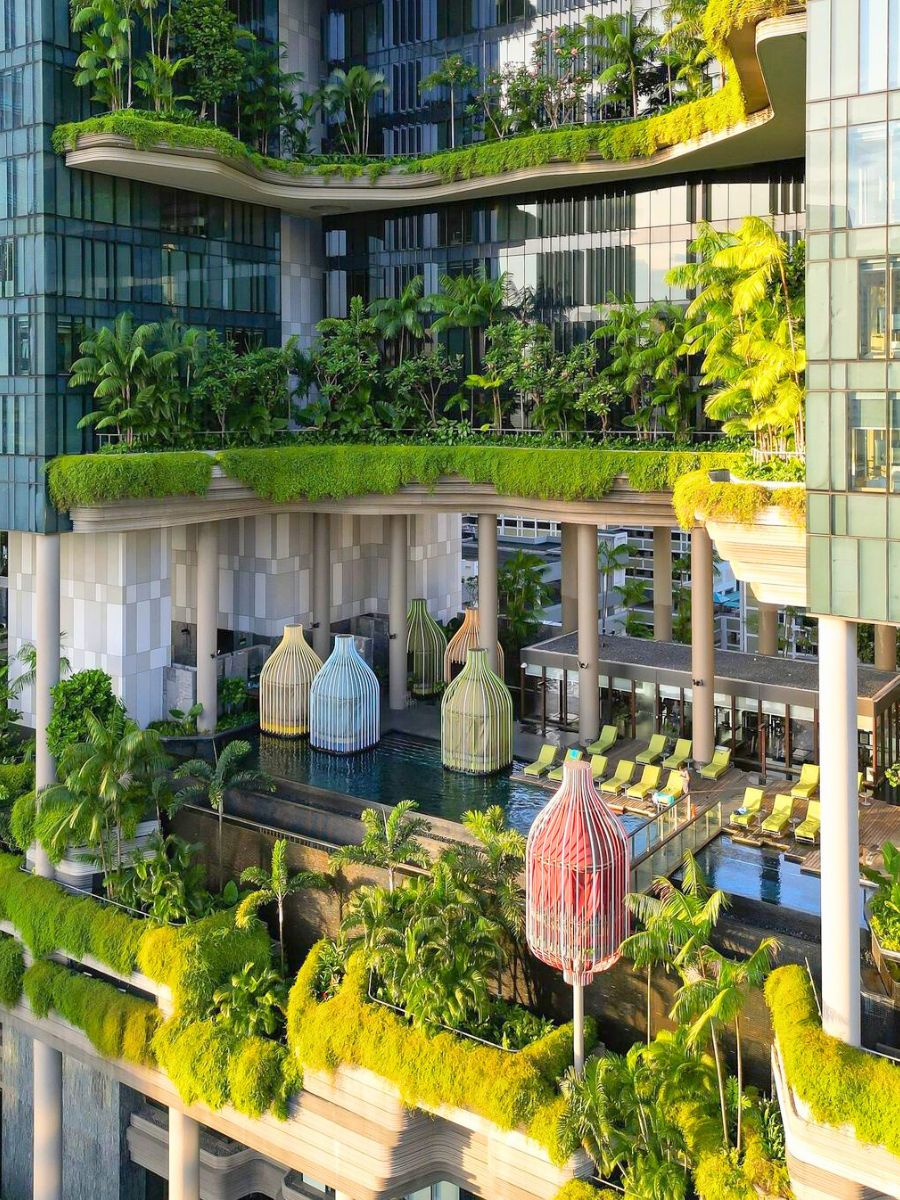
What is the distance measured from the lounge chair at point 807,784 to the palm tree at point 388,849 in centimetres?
897

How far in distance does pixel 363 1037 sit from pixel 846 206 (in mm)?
15850

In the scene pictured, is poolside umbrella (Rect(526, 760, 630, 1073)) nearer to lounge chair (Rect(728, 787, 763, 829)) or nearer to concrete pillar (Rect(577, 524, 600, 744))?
lounge chair (Rect(728, 787, 763, 829))

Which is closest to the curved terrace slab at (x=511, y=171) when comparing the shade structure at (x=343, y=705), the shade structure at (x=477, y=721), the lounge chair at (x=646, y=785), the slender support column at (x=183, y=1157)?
the shade structure at (x=343, y=705)

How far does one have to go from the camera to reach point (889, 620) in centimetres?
1580

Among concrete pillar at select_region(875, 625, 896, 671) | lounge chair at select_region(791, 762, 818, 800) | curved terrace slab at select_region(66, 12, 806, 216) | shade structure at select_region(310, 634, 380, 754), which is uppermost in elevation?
curved terrace slab at select_region(66, 12, 806, 216)

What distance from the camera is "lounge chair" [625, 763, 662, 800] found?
27.4 metres

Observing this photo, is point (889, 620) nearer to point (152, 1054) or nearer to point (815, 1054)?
point (815, 1054)

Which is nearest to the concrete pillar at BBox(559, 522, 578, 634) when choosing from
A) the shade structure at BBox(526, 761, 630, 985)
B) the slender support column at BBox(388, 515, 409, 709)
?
the slender support column at BBox(388, 515, 409, 709)

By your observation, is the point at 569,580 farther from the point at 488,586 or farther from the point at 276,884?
the point at 276,884

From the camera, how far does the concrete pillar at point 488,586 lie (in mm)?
33719

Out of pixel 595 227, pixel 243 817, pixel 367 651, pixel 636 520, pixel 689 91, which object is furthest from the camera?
pixel 367 651

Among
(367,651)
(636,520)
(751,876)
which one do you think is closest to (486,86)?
(636,520)

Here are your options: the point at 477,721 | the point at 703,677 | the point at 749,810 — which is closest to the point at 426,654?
the point at 477,721

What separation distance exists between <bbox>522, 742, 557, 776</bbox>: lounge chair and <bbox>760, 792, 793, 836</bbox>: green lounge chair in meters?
6.49
